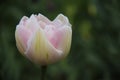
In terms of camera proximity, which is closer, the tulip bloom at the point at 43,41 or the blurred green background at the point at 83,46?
the tulip bloom at the point at 43,41

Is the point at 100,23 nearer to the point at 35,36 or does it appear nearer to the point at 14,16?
the point at 14,16

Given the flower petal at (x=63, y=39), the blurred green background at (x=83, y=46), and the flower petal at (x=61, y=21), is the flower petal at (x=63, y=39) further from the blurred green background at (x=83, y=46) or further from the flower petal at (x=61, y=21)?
the blurred green background at (x=83, y=46)

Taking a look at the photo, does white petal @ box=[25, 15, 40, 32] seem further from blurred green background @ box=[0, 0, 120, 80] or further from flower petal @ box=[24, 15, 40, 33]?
blurred green background @ box=[0, 0, 120, 80]

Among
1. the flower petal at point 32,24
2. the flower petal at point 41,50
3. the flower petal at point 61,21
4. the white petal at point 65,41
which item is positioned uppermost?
the flower petal at point 61,21

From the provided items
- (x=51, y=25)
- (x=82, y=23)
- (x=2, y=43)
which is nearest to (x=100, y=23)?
(x=82, y=23)

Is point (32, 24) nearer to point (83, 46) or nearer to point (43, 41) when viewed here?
point (43, 41)

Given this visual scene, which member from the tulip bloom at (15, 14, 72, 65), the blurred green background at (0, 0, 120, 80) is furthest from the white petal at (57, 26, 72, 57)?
the blurred green background at (0, 0, 120, 80)

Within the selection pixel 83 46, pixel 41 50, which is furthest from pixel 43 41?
pixel 83 46

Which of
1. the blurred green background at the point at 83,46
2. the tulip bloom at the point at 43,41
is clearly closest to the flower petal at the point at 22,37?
the tulip bloom at the point at 43,41
